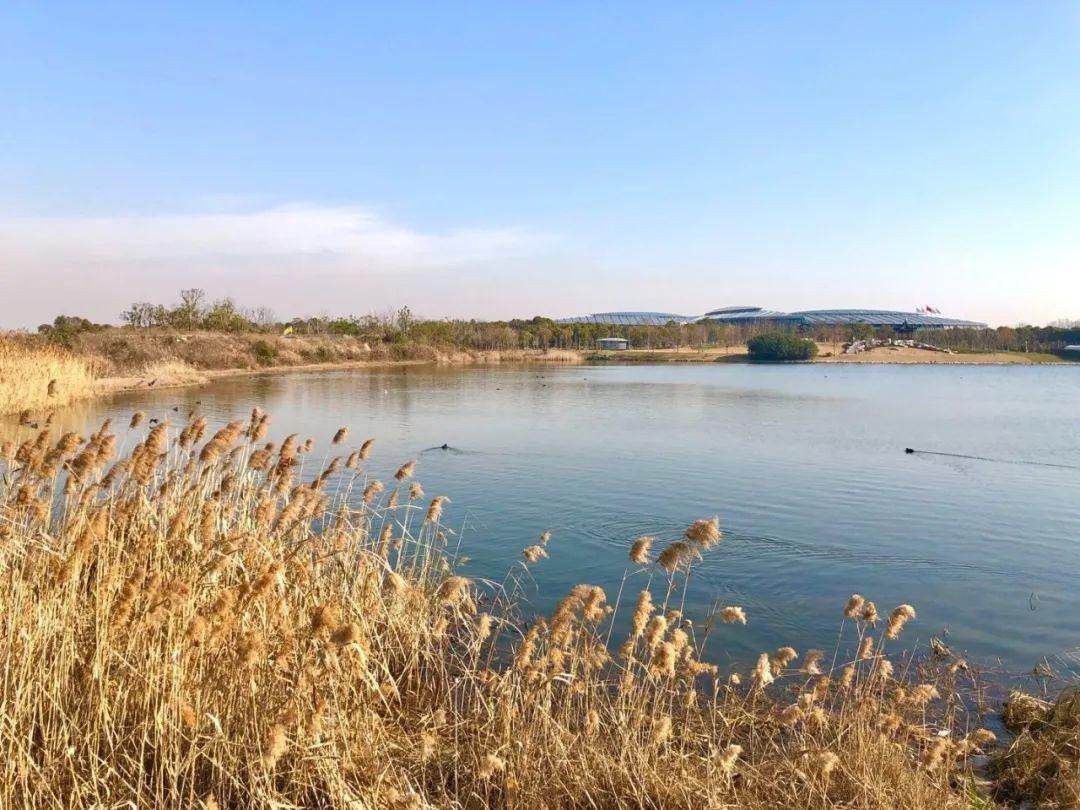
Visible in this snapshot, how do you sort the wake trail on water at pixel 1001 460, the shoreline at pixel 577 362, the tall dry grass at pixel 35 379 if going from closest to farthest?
the wake trail on water at pixel 1001 460 < the tall dry grass at pixel 35 379 < the shoreline at pixel 577 362

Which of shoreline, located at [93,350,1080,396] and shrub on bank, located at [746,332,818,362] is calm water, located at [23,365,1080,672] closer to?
shoreline, located at [93,350,1080,396]

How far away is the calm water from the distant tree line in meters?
33.6

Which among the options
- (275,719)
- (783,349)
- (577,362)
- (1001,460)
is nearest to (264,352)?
(577,362)

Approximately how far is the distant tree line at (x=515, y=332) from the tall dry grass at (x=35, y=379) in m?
22.5

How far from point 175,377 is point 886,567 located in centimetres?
3992

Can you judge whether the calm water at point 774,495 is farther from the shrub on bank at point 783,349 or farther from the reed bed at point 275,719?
the shrub on bank at point 783,349

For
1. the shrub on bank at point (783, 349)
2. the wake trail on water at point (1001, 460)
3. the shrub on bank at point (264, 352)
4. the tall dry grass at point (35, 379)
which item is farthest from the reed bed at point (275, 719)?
the shrub on bank at point (783, 349)

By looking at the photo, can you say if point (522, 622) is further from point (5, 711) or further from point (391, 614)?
point (5, 711)

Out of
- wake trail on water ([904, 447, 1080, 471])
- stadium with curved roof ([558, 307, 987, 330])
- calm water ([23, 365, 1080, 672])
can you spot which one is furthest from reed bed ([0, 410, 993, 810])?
stadium with curved roof ([558, 307, 987, 330])

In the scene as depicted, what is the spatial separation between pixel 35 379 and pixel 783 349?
86.6 metres

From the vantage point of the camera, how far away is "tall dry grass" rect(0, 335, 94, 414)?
21.9 metres

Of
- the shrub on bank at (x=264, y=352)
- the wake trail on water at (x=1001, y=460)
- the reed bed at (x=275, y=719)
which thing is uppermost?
the shrub on bank at (x=264, y=352)

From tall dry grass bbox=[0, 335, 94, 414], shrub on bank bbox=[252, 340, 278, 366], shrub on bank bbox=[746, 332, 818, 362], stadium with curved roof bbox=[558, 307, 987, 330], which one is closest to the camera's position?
tall dry grass bbox=[0, 335, 94, 414]

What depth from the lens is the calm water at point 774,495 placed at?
9.16 m
